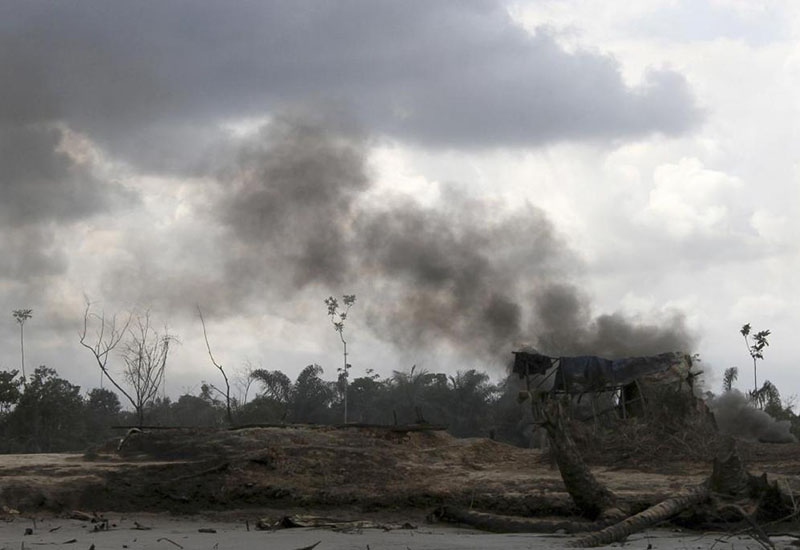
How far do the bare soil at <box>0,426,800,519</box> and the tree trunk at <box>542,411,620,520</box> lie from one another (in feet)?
4.84

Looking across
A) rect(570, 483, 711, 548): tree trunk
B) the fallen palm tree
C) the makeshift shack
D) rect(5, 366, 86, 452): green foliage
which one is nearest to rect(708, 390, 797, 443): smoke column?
the makeshift shack

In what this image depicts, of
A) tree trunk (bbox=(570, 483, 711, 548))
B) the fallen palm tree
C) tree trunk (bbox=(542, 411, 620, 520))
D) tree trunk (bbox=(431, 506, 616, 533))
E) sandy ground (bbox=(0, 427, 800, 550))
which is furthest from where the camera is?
sandy ground (bbox=(0, 427, 800, 550))

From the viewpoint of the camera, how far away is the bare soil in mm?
19484

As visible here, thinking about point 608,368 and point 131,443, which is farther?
point 608,368

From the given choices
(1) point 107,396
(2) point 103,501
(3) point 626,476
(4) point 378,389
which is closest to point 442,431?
(3) point 626,476

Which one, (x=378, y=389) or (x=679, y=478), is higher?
(x=378, y=389)

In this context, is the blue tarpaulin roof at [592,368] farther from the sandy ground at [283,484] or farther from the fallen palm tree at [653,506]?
the fallen palm tree at [653,506]

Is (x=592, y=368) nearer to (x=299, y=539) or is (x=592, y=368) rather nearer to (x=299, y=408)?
(x=299, y=539)

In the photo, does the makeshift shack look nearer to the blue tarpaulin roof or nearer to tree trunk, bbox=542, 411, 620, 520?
the blue tarpaulin roof

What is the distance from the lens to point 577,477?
16.2m

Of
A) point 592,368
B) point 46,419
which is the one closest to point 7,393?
point 46,419

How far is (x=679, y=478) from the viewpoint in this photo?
19438 millimetres

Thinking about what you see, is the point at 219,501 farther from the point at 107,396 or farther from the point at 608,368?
the point at 107,396

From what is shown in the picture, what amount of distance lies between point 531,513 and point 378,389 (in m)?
38.4
